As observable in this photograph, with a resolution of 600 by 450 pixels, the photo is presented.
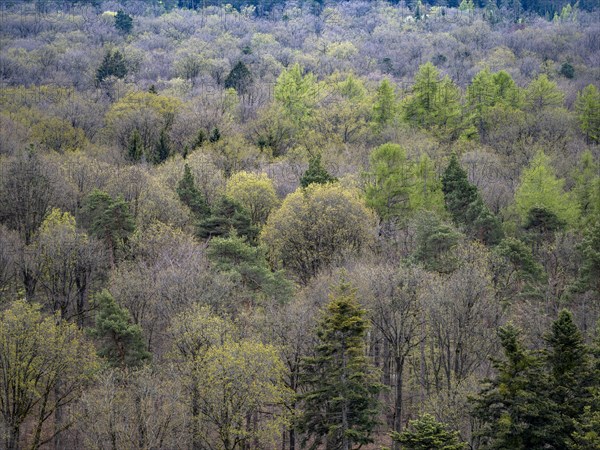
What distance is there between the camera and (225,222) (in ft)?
155

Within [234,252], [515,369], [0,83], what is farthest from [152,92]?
[515,369]

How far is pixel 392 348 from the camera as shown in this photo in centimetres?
3672

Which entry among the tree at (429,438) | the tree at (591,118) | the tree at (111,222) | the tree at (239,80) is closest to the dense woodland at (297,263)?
the tree at (429,438)

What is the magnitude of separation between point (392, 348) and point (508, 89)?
165 feet

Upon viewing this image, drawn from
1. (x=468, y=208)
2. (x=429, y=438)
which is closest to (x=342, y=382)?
(x=429, y=438)

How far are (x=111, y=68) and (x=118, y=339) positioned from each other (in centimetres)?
6780

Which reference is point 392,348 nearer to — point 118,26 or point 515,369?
point 515,369

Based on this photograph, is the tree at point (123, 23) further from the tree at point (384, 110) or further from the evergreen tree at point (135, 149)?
the tree at point (384, 110)

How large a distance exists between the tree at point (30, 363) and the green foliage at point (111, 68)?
219 ft

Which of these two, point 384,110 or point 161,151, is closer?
point 161,151

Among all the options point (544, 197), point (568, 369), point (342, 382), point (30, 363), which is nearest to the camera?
point (568, 369)

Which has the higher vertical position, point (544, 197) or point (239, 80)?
point (239, 80)

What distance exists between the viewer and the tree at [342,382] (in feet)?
94.4

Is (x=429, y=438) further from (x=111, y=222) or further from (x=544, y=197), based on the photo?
(x=544, y=197)
